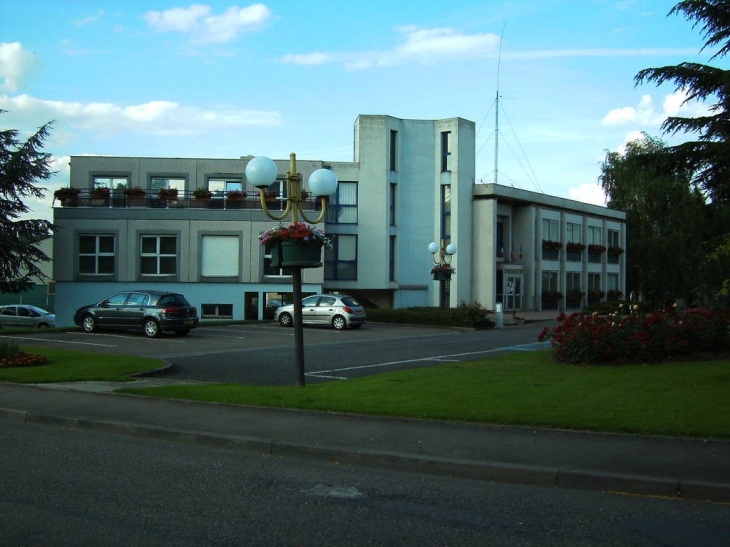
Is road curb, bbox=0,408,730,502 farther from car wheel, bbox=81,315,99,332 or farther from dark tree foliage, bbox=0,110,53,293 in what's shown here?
dark tree foliage, bbox=0,110,53,293

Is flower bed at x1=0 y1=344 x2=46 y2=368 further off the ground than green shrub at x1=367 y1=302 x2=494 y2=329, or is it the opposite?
green shrub at x1=367 y1=302 x2=494 y2=329

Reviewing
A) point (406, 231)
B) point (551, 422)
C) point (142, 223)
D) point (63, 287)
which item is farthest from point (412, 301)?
point (551, 422)

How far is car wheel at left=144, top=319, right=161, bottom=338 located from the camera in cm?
2581

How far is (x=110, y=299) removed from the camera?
27000 millimetres

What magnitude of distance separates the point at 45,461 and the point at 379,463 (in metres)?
3.63

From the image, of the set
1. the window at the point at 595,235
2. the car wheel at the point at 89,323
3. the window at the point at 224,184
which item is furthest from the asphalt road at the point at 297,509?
the window at the point at 595,235

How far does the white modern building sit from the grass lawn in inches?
836

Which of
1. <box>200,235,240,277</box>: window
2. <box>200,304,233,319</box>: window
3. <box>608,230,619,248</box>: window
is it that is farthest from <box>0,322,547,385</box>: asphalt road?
<box>608,230,619,248</box>: window

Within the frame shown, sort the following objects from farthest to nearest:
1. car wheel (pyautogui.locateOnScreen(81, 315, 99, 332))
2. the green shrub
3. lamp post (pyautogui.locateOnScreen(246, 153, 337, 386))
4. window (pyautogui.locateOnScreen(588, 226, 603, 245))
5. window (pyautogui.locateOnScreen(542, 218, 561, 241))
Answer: window (pyautogui.locateOnScreen(588, 226, 603, 245)), window (pyautogui.locateOnScreen(542, 218, 561, 241)), the green shrub, car wheel (pyautogui.locateOnScreen(81, 315, 99, 332)), lamp post (pyautogui.locateOnScreen(246, 153, 337, 386))

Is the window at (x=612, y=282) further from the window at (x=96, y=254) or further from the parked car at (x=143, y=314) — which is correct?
the parked car at (x=143, y=314)

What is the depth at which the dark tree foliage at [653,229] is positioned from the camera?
55.3 metres

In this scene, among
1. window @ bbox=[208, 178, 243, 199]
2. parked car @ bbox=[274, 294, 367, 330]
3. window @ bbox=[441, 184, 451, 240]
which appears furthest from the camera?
window @ bbox=[441, 184, 451, 240]

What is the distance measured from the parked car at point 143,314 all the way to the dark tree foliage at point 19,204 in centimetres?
917

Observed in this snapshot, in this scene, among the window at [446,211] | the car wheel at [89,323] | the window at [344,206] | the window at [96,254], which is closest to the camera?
the car wheel at [89,323]
